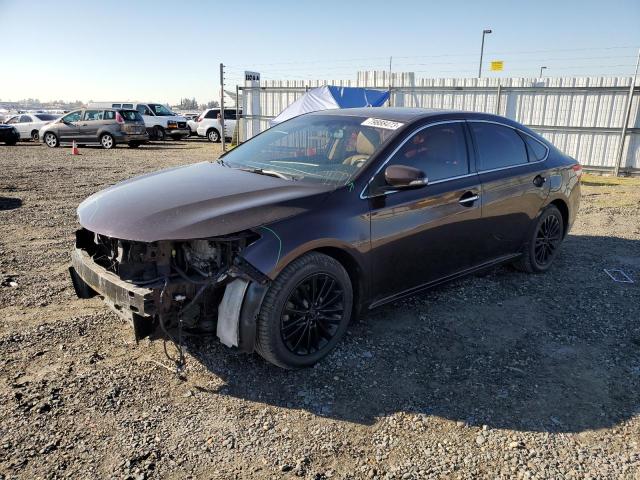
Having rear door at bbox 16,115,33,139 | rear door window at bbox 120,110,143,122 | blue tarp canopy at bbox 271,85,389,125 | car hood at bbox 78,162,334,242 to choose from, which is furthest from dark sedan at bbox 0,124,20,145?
car hood at bbox 78,162,334,242

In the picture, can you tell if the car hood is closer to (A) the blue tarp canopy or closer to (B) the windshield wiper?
(B) the windshield wiper

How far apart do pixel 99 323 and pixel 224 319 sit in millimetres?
1485

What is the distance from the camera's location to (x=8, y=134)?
21406mm

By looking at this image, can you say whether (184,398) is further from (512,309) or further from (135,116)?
(135,116)

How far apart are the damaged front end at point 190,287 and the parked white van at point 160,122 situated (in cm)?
2345

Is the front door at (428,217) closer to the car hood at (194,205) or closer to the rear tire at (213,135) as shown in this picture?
the car hood at (194,205)

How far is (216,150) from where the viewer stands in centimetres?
2073

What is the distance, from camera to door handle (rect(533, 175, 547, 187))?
5.06 meters

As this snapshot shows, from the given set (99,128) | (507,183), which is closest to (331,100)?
(507,183)

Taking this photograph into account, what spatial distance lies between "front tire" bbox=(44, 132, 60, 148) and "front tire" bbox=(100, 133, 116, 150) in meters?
2.13

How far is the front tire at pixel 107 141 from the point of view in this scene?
20219mm

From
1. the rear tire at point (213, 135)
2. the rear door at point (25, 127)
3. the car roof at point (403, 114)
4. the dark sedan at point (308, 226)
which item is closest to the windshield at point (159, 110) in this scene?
the rear tire at point (213, 135)

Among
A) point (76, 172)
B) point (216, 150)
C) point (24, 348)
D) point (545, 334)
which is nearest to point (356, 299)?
point (545, 334)

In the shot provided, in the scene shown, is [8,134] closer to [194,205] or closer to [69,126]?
[69,126]
